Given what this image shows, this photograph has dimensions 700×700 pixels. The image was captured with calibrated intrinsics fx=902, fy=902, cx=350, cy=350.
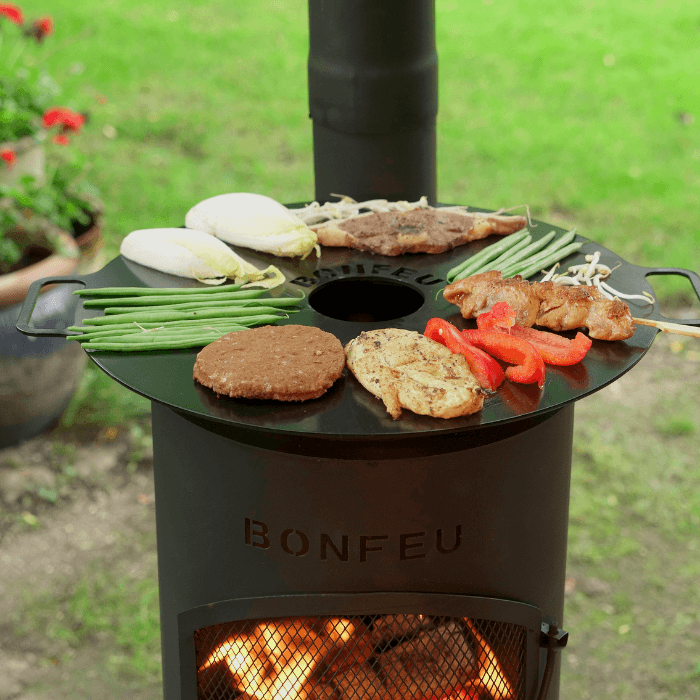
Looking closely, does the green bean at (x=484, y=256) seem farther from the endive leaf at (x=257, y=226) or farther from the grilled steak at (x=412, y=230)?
the endive leaf at (x=257, y=226)

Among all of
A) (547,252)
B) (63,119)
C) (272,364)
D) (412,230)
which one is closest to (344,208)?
(412,230)

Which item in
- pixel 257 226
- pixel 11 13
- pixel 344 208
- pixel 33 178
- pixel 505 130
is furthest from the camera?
pixel 505 130

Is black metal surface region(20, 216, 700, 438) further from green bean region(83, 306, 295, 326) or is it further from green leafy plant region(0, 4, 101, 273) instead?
green leafy plant region(0, 4, 101, 273)

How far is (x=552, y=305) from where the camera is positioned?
8.04ft

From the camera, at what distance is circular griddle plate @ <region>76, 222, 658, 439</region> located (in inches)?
81.4

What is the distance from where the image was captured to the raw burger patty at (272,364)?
83.7 inches

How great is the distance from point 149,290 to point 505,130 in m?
6.55

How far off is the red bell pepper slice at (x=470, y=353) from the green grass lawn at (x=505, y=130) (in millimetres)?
2563

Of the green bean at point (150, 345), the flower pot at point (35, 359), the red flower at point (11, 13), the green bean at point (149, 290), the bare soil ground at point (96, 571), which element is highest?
the red flower at point (11, 13)

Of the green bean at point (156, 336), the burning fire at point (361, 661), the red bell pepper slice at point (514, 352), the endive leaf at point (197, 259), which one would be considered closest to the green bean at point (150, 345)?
the green bean at point (156, 336)

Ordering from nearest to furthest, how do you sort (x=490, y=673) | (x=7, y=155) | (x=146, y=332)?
(x=146, y=332) → (x=490, y=673) → (x=7, y=155)

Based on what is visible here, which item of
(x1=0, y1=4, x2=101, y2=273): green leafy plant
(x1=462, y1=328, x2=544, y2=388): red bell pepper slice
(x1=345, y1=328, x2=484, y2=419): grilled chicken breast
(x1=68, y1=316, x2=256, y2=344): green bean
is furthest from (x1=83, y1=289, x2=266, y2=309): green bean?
(x1=0, y1=4, x2=101, y2=273): green leafy plant

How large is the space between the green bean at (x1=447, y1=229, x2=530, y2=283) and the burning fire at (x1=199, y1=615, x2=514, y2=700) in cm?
101

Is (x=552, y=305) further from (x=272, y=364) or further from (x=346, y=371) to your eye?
(x=272, y=364)
